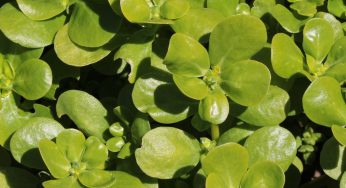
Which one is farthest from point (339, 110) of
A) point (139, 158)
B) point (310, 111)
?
point (139, 158)

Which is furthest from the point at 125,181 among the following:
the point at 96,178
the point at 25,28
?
the point at 25,28

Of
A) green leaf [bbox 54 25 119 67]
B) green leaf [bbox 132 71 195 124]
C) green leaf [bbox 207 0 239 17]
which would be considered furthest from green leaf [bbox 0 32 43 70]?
green leaf [bbox 207 0 239 17]

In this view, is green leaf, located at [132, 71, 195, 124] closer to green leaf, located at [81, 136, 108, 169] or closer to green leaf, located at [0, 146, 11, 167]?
green leaf, located at [81, 136, 108, 169]

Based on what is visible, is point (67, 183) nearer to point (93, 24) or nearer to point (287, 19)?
point (93, 24)

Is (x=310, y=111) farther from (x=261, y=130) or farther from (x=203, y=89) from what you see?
(x=203, y=89)

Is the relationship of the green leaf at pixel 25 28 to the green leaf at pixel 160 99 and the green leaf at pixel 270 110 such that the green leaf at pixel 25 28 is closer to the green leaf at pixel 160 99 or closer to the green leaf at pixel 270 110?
the green leaf at pixel 160 99

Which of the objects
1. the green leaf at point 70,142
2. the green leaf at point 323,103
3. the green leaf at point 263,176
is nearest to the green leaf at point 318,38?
the green leaf at point 323,103
